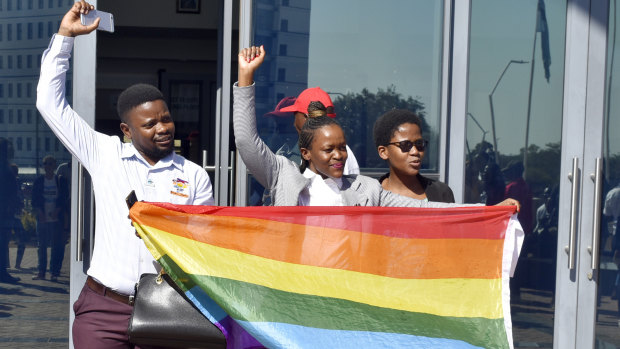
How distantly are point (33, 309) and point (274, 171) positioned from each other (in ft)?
6.09

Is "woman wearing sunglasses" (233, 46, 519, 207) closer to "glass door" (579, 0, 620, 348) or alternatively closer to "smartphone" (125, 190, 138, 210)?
"smartphone" (125, 190, 138, 210)

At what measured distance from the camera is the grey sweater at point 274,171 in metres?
3.38

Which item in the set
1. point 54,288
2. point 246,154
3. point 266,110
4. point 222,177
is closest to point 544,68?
point 266,110

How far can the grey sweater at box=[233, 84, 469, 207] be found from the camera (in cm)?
A: 338

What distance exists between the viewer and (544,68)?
5.05 m

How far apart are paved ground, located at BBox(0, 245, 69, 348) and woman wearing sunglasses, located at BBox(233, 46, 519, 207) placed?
64.1 inches

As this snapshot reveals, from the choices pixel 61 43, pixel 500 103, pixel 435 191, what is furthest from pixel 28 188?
pixel 500 103

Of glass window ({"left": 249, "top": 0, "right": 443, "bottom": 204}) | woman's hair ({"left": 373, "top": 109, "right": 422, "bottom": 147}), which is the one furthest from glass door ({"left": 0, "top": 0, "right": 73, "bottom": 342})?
woman's hair ({"left": 373, "top": 109, "right": 422, "bottom": 147})

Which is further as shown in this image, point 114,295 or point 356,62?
point 356,62

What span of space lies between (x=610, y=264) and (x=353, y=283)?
227 centimetres

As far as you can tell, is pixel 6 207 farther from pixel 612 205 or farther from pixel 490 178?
pixel 612 205

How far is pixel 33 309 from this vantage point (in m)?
4.55

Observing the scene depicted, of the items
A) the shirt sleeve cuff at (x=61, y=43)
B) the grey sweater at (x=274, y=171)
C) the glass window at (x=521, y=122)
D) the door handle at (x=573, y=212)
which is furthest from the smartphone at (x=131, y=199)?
the door handle at (x=573, y=212)

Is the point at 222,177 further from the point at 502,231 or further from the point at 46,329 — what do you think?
the point at 502,231
